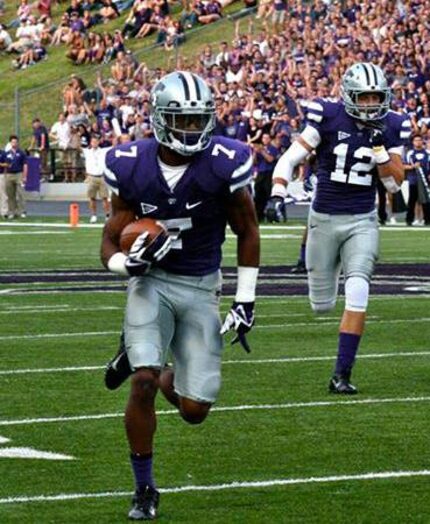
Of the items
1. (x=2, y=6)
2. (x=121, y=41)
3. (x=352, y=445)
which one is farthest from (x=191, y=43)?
(x=352, y=445)

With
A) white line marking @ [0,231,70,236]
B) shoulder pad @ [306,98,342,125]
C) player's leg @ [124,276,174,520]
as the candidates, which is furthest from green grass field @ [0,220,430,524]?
white line marking @ [0,231,70,236]

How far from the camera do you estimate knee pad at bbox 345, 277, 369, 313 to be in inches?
348

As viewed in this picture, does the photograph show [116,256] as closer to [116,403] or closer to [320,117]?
[116,403]

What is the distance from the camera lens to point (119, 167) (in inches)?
246

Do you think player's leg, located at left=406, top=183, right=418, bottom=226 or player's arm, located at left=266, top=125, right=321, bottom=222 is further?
player's leg, located at left=406, top=183, right=418, bottom=226

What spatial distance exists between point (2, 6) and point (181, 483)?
38287 millimetres

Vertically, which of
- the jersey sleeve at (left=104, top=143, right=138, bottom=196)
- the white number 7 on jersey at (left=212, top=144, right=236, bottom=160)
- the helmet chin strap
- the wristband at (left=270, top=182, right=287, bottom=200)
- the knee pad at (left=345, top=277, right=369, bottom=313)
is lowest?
the knee pad at (left=345, top=277, right=369, bottom=313)

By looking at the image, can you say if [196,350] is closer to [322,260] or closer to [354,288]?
[354,288]

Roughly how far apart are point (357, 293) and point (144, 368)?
119 inches

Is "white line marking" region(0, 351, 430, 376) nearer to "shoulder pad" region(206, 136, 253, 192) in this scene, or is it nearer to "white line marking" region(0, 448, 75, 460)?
"white line marking" region(0, 448, 75, 460)

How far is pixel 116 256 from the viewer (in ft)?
20.3

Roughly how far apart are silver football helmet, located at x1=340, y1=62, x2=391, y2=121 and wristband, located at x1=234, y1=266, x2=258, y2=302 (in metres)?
2.89

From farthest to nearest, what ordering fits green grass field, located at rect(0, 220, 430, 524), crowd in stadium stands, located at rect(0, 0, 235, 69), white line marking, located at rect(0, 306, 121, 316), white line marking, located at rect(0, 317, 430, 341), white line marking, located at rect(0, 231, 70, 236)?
1. crowd in stadium stands, located at rect(0, 0, 235, 69)
2. white line marking, located at rect(0, 231, 70, 236)
3. white line marking, located at rect(0, 306, 121, 316)
4. white line marking, located at rect(0, 317, 430, 341)
5. green grass field, located at rect(0, 220, 430, 524)

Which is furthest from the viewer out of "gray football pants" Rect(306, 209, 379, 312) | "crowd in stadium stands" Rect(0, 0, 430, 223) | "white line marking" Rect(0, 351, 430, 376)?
"crowd in stadium stands" Rect(0, 0, 430, 223)
